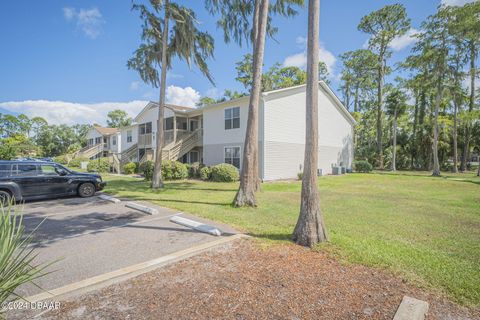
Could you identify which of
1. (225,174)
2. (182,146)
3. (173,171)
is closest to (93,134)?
(182,146)

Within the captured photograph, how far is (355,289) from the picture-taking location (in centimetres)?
332

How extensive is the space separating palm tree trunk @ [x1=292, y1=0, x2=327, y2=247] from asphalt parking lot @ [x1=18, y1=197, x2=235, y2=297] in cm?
187

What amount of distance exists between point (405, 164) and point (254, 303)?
→ 36.9m

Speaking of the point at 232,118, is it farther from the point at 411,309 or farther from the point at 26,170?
the point at 411,309

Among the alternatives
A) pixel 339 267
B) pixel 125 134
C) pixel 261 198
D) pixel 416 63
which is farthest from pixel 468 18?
pixel 125 134

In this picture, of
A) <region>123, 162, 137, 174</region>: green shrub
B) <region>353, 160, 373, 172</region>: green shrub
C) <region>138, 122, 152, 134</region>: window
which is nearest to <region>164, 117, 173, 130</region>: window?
<region>138, 122, 152, 134</region>: window

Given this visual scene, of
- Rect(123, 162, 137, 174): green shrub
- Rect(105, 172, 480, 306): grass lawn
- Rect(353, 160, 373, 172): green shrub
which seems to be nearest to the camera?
Rect(105, 172, 480, 306): grass lawn

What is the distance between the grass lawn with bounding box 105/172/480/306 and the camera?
12.6 ft

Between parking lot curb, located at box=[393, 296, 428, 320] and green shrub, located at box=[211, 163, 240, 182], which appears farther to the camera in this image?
green shrub, located at box=[211, 163, 240, 182]

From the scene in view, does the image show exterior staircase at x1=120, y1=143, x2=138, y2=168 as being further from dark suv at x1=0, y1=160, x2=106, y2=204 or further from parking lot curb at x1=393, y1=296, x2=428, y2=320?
parking lot curb at x1=393, y1=296, x2=428, y2=320

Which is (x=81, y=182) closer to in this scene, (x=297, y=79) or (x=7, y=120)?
(x=297, y=79)

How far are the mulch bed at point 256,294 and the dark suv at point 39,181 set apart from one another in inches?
319

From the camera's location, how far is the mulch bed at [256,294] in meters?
2.81

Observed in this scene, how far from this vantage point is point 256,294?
10.5ft
